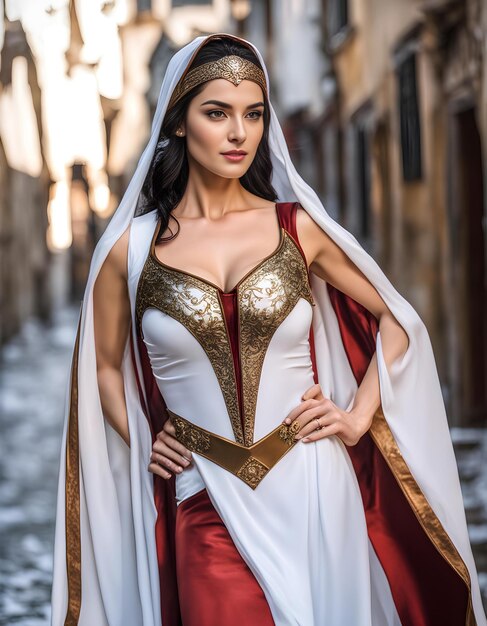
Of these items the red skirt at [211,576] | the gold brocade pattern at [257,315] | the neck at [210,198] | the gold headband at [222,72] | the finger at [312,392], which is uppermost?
the gold headband at [222,72]

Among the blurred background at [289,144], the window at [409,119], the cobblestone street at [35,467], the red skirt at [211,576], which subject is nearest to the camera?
the red skirt at [211,576]

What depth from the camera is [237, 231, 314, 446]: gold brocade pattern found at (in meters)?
2.18

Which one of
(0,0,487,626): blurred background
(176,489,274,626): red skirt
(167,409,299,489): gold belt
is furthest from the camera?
(0,0,487,626): blurred background

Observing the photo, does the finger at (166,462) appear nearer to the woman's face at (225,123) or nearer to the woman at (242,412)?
the woman at (242,412)

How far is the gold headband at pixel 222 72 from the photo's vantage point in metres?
2.20

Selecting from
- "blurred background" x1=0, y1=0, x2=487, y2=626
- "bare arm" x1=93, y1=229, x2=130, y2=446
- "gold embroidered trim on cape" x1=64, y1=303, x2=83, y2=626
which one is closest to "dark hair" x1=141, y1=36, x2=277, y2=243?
"bare arm" x1=93, y1=229, x2=130, y2=446

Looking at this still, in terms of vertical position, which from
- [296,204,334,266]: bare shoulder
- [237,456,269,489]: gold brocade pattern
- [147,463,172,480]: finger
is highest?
[296,204,334,266]: bare shoulder

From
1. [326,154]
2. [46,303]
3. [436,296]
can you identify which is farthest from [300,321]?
[46,303]

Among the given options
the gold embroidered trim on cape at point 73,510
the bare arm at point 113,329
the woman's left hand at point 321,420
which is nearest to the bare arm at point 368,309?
the woman's left hand at point 321,420

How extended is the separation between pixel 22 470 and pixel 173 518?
198 inches

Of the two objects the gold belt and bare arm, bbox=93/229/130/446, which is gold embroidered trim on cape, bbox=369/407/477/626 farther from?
bare arm, bbox=93/229/130/446

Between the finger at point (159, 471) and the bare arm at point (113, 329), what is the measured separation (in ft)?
0.47

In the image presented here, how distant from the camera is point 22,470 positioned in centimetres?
716

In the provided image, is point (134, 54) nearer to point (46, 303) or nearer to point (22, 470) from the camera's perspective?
point (46, 303)
